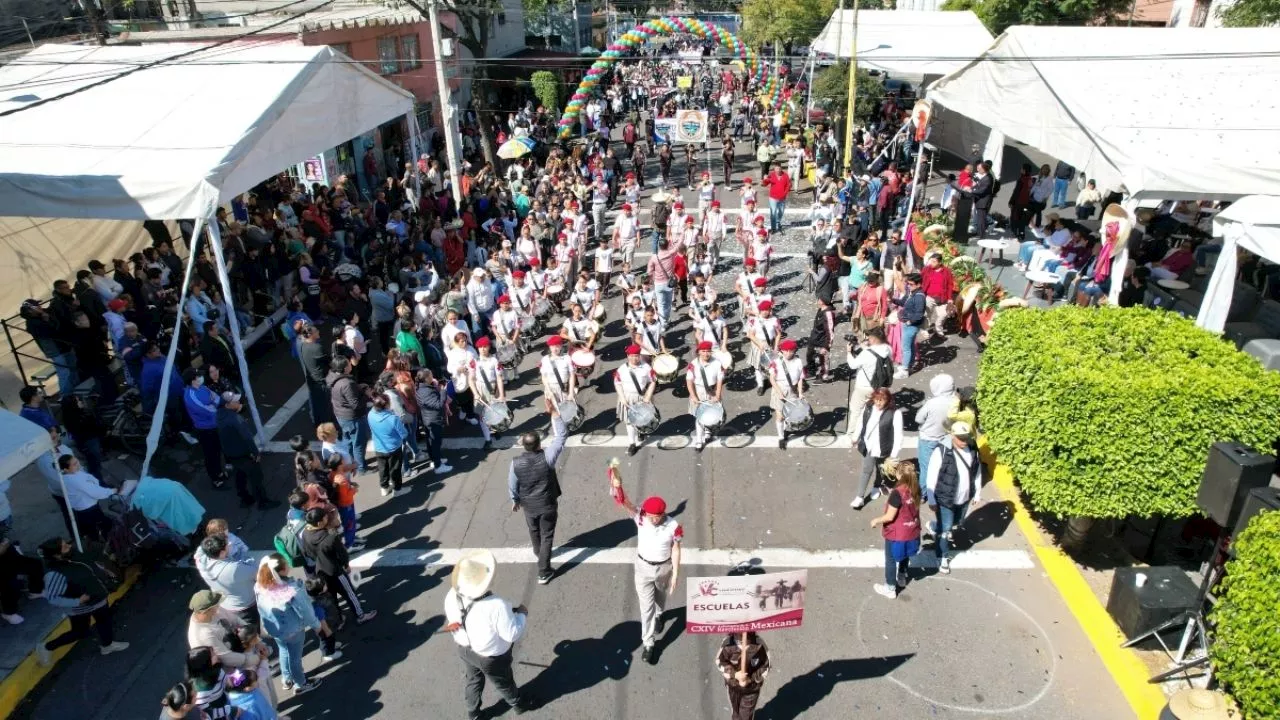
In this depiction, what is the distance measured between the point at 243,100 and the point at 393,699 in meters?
9.00

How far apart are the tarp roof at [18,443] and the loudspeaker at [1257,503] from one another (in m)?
10.2

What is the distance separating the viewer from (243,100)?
11547 mm

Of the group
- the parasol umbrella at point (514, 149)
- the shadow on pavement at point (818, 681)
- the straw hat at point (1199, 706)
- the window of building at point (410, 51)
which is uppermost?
the window of building at point (410, 51)

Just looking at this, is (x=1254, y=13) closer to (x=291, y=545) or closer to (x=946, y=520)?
(x=946, y=520)

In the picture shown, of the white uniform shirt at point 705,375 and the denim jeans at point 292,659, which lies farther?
the white uniform shirt at point 705,375

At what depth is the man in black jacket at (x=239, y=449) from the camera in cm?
941

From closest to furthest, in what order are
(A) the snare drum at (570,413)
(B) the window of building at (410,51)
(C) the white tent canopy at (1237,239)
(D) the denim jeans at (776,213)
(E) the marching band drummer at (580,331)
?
(C) the white tent canopy at (1237,239), (A) the snare drum at (570,413), (E) the marching band drummer at (580,331), (D) the denim jeans at (776,213), (B) the window of building at (410,51)

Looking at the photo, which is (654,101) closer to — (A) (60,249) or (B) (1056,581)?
(A) (60,249)

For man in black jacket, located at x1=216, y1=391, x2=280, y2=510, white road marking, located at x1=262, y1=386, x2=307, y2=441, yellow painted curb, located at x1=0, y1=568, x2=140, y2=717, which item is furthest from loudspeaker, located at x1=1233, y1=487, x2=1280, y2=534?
white road marking, located at x1=262, y1=386, x2=307, y2=441

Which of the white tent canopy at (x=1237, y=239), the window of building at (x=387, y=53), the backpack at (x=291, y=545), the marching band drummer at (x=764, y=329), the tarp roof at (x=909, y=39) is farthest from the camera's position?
the window of building at (x=387, y=53)

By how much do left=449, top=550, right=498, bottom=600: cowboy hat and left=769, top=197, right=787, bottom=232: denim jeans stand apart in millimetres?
14785

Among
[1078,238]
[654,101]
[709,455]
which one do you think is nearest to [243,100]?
[709,455]

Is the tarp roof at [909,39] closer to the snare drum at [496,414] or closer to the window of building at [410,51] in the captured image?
the window of building at [410,51]

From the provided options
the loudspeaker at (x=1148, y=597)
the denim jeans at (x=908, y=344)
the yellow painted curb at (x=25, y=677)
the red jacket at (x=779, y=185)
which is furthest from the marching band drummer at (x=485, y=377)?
the red jacket at (x=779, y=185)
